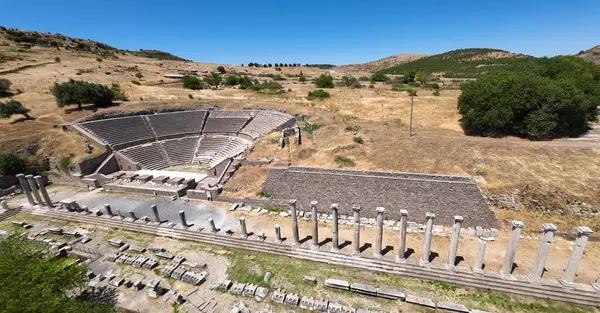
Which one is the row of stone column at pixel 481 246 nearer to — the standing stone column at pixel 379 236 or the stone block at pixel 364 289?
the standing stone column at pixel 379 236

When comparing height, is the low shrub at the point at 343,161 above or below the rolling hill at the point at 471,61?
below

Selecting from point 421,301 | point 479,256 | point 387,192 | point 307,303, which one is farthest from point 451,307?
point 387,192

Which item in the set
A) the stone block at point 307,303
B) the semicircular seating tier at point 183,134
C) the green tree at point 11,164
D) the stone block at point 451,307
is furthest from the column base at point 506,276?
the green tree at point 11,164

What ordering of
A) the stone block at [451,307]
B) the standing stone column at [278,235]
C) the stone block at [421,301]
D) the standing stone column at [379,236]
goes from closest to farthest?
the stone block at [451,307], the stone block at [421,301], the standing stone column at [379,236], the standing stone column at [278,235]

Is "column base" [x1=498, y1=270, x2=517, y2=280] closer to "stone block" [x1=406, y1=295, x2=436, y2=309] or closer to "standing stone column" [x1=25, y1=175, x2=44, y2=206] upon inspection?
"stone block" [x1=406, y1=295, x2=436, y2=309]

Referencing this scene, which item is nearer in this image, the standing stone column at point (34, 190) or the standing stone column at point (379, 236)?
the standing stone column at point (379, 236)

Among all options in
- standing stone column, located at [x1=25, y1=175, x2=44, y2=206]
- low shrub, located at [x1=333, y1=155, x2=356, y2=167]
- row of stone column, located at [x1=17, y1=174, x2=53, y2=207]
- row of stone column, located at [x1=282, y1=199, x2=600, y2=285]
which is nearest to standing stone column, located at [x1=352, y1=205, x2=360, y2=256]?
row of stone column, located at [x1=282, y1=199, x2=600, y2=285]
